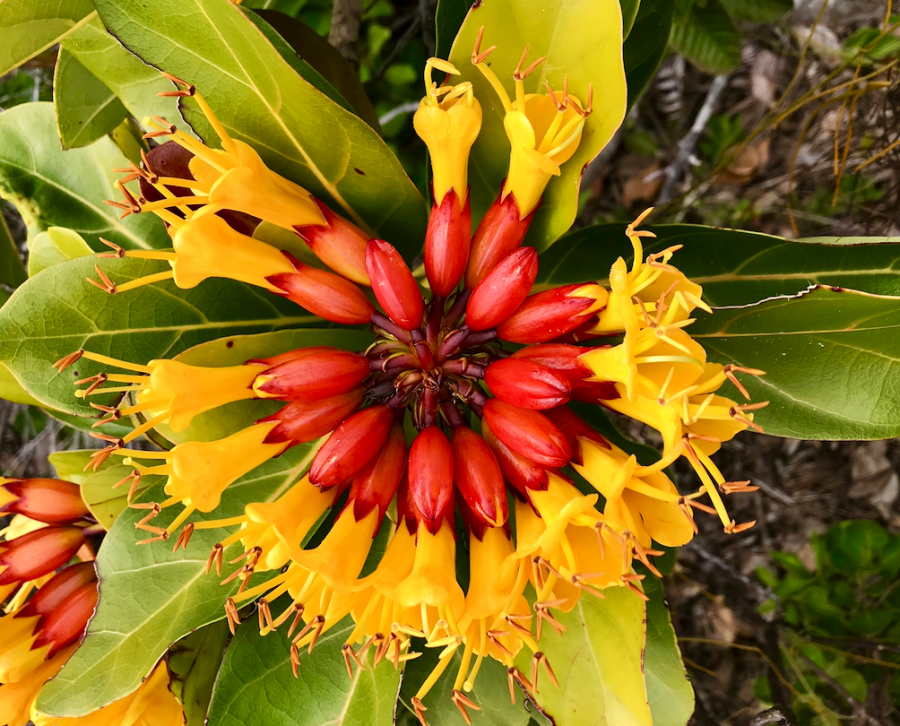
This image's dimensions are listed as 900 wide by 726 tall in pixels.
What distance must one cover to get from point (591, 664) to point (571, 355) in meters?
0.45

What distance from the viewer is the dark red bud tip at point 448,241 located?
0.82 m

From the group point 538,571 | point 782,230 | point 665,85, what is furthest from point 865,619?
point 665,85

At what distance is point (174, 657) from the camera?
1.09 m

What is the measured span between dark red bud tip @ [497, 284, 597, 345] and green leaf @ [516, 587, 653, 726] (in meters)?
0.38

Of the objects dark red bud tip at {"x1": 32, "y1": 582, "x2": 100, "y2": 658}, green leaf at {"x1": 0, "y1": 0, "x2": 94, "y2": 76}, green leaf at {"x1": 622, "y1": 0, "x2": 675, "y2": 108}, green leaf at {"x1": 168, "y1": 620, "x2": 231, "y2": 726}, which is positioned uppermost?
green leaf at {"x1": 0, "y1": 0, "x2": 94, "y2": 76}

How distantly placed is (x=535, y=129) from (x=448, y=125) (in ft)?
0.36

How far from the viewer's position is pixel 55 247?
1.07 metres

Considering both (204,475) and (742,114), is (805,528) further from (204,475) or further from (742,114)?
(204,475)

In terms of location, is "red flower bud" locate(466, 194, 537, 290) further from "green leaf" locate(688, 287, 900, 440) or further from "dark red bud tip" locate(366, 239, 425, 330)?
"green leaf" locate(688, 287, 900, 440)

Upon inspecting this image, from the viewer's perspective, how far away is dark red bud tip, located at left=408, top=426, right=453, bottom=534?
2.57ft

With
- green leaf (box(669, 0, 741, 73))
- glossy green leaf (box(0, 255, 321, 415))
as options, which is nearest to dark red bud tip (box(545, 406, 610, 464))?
glossy green leaf (box(0, 255, 321, 415))

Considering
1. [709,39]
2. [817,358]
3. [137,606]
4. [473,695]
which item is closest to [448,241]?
[817,358]

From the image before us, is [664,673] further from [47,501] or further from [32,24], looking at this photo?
[32,24]

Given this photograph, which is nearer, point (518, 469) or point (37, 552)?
point (518, 469)
